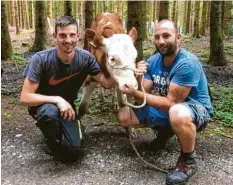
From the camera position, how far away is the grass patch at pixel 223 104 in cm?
557

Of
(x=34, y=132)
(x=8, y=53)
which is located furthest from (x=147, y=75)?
(x=8, y=53)

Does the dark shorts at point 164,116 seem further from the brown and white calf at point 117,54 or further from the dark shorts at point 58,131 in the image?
the dark shorts at point 58,131

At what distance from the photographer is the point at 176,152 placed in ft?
14.6

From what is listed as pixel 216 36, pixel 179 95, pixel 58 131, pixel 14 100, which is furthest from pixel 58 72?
pixel 216 36

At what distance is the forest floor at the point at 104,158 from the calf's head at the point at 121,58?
940mm

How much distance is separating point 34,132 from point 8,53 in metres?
6.04

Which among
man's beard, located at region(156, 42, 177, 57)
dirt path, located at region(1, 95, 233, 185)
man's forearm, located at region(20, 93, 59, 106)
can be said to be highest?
man's beard, located at region(156, 42, 177, 57)

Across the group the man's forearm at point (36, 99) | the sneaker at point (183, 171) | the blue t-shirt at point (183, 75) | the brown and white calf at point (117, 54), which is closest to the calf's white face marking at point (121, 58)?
the brown and white calf at point (117, 54)

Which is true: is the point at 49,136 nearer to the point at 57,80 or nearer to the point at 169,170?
the point at 57,80

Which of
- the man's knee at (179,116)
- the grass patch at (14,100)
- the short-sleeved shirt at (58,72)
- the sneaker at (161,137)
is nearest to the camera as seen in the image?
the man's knee at (179,116)

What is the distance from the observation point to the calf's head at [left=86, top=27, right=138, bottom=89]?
3906 mm

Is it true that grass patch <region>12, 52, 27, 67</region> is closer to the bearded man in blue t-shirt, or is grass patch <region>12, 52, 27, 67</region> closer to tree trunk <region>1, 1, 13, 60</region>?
tree trunk <region>1, 1, 13, 60</region>

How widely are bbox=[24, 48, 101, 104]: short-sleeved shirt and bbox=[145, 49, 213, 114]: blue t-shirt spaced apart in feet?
2.48

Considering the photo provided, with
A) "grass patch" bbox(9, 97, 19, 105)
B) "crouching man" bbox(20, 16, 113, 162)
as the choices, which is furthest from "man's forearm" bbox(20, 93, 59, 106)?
"grass patch" bbox(9, 97, 19, 105)
